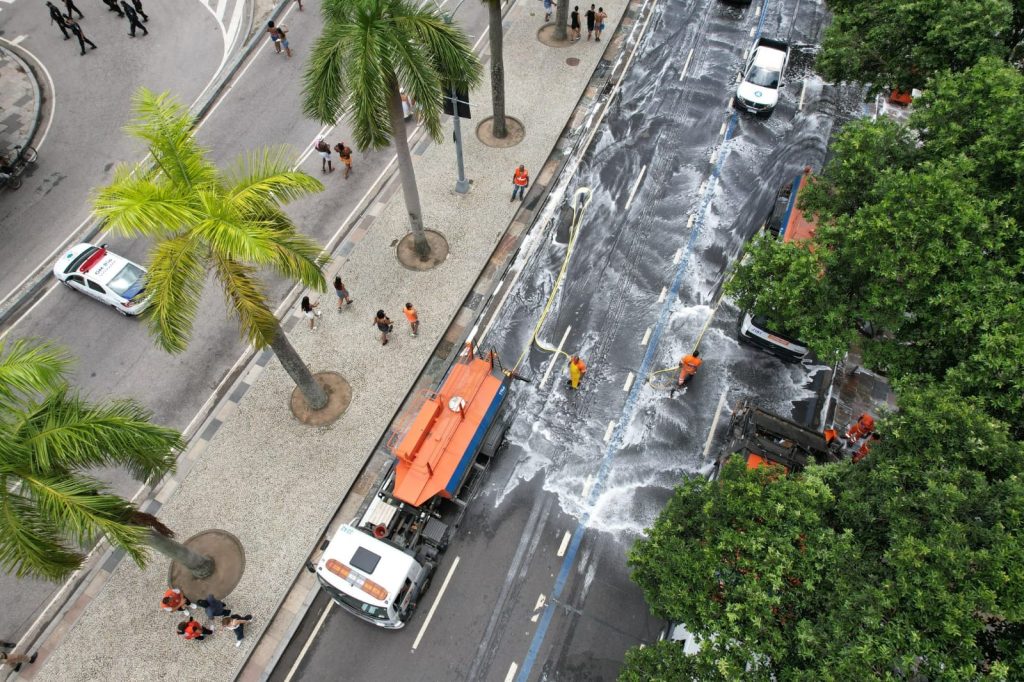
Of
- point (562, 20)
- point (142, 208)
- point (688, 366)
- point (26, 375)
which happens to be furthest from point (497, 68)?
point (26, 375)

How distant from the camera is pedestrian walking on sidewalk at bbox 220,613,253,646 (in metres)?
15.7

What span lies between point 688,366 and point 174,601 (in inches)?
650

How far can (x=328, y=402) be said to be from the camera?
19984 millimetres

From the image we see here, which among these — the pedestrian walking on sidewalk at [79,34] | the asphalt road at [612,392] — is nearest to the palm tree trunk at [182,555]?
the asphalt road at [612,392]

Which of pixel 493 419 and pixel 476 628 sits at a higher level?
pixel 493 419

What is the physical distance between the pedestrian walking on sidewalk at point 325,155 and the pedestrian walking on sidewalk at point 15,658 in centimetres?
1955

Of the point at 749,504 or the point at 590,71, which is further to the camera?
the point at 590,71

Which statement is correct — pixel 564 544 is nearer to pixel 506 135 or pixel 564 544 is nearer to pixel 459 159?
pixel 459 159

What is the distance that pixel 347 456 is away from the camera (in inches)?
745

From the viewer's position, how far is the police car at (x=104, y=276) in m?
21.9

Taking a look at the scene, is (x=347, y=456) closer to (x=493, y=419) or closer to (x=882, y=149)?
(x=493, y=419)

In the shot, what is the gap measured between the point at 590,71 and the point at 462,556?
24557 millimetres

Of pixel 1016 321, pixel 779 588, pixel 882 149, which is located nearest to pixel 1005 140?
pixel 882 149

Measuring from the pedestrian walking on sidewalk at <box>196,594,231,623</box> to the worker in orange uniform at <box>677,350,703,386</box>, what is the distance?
15312 mm
